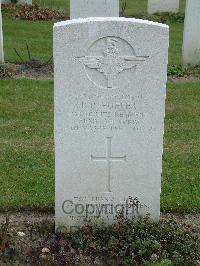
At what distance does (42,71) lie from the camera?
35.8 ft

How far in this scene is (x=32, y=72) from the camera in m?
10.9

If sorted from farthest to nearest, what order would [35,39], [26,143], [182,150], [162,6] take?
[162,6]
[35,39]
[26,143]
[182,150]

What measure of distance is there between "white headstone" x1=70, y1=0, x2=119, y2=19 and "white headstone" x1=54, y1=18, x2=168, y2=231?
23.8ft

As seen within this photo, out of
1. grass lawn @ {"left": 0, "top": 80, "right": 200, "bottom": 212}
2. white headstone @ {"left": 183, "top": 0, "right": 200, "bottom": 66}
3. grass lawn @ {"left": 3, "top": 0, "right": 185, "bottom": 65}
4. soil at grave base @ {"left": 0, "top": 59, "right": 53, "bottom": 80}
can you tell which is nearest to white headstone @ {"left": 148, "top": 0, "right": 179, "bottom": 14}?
grass lawn @ {"left": 3, "top": 0, "right": 185, "bottom": 65}

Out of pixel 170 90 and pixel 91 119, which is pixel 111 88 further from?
pixel 170 90

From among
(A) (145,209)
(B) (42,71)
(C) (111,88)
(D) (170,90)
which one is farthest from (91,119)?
(B) (42,71)

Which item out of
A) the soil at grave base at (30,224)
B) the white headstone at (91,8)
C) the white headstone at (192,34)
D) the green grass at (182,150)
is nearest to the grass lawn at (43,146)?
the green grass at (182,150)

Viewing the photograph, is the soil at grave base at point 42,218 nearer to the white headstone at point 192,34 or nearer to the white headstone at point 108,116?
the white headstone at point 108,116

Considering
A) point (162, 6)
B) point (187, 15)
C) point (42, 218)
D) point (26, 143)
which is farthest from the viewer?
point (162, 6)

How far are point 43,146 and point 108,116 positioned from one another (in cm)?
→ 256

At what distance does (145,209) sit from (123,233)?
1.13 ft

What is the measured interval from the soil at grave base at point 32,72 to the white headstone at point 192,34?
2.10 feet

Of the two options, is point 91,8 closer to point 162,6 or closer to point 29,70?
point 29,70

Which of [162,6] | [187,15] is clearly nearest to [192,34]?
[187,15]
